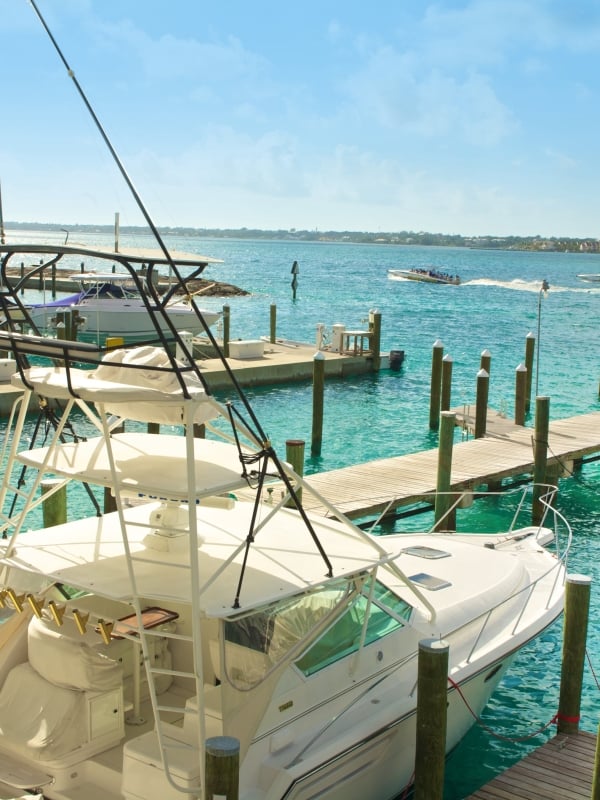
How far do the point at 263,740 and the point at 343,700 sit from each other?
892 mm

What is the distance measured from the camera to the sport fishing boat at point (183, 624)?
6145 mm

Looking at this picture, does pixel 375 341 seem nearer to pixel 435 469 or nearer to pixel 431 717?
pixel 435 469

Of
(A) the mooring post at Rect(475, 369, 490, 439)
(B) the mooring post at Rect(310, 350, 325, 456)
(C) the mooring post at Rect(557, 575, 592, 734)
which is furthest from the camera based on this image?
(B) the mooring post at Rect(310, 350, 325, 456)

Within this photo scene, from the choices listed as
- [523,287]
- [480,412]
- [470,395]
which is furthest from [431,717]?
[523,287]

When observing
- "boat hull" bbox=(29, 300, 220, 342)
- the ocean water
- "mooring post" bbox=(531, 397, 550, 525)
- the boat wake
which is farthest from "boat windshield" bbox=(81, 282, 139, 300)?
the boat wake

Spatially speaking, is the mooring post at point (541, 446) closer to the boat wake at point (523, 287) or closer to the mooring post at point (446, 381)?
the mooring post at point (446, 381)

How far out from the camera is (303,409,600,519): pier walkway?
562 inches

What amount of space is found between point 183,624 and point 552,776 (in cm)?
339

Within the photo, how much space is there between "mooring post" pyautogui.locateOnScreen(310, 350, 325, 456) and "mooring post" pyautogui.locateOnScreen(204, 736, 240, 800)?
15.8 meters

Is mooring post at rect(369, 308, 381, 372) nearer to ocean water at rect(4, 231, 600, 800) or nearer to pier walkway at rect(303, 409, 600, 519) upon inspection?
ocean water at rect(4, 231, 600, 800)

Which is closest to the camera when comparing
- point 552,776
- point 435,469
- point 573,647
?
point 552,776

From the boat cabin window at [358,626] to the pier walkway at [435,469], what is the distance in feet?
16.6

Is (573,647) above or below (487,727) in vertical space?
above

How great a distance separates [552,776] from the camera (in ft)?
25.7
